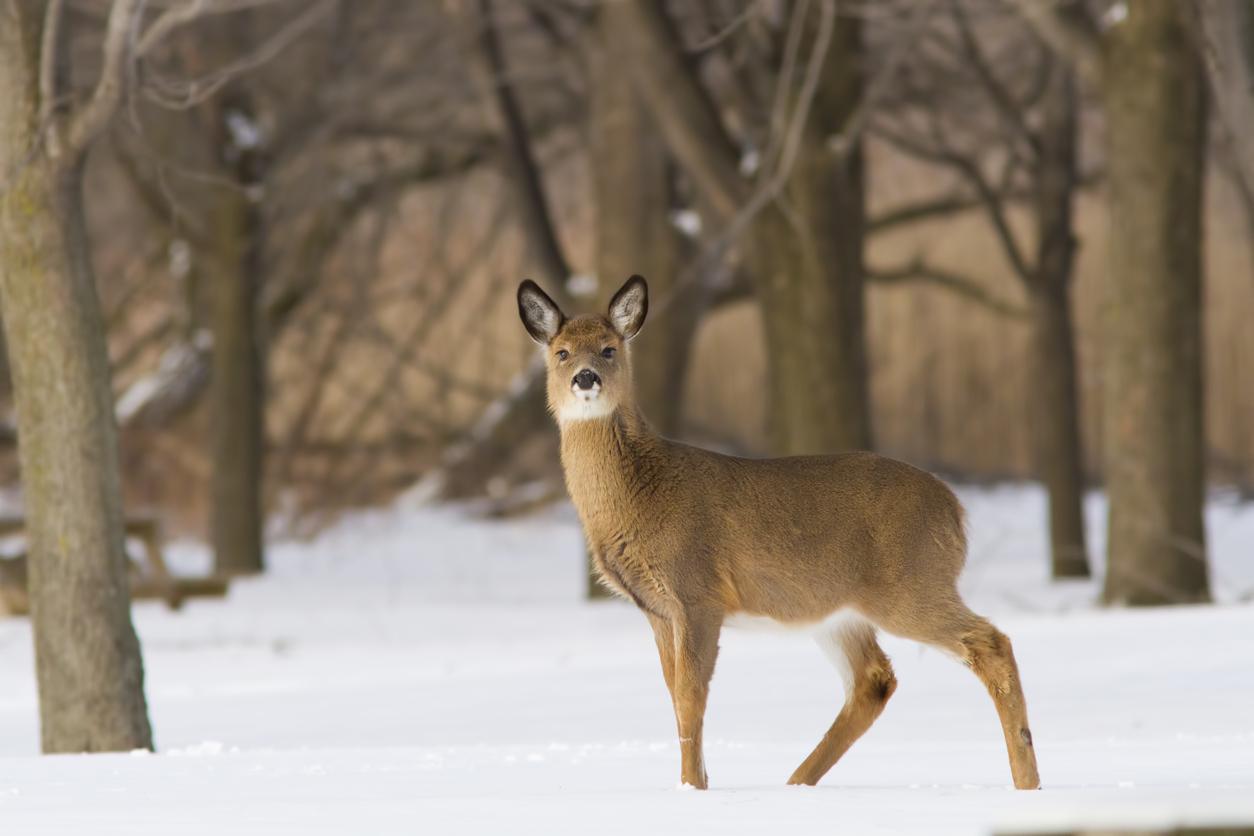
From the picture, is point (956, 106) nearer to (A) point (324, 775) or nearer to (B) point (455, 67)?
(B) point (455, 67)

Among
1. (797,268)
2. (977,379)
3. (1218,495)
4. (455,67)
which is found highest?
(455,67)

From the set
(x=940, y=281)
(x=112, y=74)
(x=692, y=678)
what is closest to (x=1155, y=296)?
(x=940, y=281)

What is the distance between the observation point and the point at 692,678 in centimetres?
572

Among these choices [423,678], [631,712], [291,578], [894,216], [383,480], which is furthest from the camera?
[383,480]

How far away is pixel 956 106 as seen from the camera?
1975cm

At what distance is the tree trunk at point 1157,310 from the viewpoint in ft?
39.0

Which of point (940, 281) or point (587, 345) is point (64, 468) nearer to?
point (587, 345)

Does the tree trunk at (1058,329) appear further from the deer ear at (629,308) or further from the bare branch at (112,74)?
the deer ear at (629,308)

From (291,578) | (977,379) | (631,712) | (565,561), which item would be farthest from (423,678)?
(977,379)

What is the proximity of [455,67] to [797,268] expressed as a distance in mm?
9743

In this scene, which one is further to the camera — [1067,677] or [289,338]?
[289,338]

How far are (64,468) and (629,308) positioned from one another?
→ 10.3 ft

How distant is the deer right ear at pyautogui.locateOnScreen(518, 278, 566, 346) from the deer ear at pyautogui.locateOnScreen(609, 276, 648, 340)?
17 centimetres

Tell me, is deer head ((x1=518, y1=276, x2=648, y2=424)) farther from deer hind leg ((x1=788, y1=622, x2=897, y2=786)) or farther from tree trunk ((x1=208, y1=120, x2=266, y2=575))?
tree trunk ((x1=208, y1=120, x2=266, y2=575))
